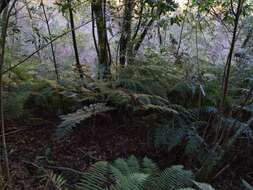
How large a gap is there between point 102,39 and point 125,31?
352 millimetres

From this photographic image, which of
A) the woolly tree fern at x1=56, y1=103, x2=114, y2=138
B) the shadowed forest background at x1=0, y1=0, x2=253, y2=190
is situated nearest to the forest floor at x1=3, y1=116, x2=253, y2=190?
the shadowed forest background at x1=0, y1=0, x2=253, y2=190

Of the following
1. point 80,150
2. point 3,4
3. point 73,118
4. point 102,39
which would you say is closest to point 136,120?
point 80,150

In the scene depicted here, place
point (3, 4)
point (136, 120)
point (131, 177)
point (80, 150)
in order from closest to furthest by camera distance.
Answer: point (131, 177) < point (3, 4) < point (80, 150) < point (136, 120)

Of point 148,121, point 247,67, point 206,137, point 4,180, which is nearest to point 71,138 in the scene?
point 148,121

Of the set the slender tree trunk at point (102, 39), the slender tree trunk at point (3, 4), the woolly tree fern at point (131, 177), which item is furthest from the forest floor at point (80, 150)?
the slender tree trunk at point (3, 4)

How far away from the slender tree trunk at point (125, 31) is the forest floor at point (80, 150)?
58.1 inches

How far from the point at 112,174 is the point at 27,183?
72cm

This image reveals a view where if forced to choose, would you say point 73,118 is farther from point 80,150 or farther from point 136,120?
point 136,120

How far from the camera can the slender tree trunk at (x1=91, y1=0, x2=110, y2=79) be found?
3670mm

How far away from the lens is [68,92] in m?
3.07

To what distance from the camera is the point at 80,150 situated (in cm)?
294

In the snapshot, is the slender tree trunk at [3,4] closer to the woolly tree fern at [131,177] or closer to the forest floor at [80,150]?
the forest floor at [80,150]

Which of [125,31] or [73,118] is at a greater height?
[125,31]

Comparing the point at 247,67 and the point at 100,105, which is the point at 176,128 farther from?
the point at 247,67
